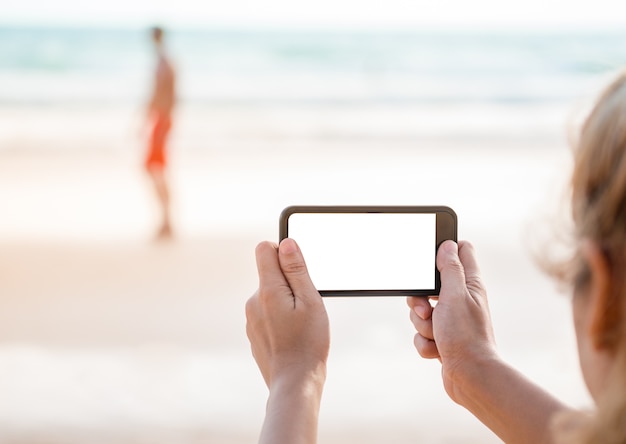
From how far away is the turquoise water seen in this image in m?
10.8

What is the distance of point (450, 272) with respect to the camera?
87 cm

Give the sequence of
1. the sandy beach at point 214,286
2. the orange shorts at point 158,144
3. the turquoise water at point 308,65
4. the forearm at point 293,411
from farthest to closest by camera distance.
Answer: the turquoise water at point 308,65, the orange shorts at point 158,144, the sandy beach at point 214,286, the forearm at point 293,411

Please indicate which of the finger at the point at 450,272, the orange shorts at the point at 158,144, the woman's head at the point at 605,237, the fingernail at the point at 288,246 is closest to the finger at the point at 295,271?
the fingernail at the point at 288,246

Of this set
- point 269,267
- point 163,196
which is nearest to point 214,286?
point 163,196

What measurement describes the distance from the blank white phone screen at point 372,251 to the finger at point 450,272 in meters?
0.01

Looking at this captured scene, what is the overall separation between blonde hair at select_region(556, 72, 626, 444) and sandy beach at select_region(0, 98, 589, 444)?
0.17 feet

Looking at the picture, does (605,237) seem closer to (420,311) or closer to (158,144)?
(420,311)

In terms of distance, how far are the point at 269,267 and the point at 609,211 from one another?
382mm

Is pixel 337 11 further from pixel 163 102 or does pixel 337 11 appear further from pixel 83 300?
pixel 83 300

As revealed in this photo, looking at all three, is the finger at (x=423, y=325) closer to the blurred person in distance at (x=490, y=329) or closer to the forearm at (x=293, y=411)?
the blurred person in distance at (x=490, y=329)

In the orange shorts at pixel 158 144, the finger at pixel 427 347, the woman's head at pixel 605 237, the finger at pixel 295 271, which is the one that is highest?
the woman's head at pixel 605 237

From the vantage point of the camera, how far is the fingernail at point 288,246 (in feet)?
2.68

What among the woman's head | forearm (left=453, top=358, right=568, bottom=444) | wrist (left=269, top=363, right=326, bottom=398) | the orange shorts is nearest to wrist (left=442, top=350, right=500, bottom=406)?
forearm (left=453, top=358, right=568, bottom=444)

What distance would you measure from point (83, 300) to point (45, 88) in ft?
26.4
